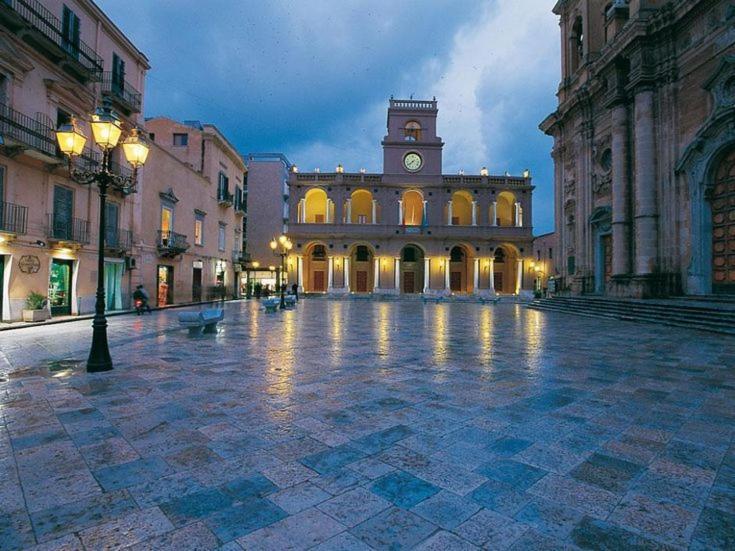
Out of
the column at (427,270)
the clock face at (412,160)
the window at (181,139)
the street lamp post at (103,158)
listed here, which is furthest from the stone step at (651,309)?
the window at (181,139)

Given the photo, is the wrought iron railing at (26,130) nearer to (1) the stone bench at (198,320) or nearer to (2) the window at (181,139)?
(1) the stone bench at (198,320)

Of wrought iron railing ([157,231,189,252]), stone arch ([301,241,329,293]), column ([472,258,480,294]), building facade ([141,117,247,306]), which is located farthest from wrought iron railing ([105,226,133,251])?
column ([472,258,480,294])

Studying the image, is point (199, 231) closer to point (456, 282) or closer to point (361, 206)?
point (361, 206)

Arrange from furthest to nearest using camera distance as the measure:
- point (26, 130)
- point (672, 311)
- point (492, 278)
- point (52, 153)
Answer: point (492, 278) → point (52, 153) → point (26, 130) → point (672, 311)

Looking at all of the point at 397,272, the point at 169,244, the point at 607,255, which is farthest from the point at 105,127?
the point at 397,272

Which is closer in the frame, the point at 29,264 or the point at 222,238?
the point at 29,264

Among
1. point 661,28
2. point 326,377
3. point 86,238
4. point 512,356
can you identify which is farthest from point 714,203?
point 86,238

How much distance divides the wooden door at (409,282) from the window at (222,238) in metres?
19.1

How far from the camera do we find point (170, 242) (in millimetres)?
22203

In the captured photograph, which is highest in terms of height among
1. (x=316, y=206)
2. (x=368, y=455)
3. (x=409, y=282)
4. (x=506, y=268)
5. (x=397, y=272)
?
(x=316, y=206)

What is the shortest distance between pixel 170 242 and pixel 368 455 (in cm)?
2238

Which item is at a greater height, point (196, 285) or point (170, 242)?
point (170, 242)

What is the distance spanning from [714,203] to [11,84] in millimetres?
25023

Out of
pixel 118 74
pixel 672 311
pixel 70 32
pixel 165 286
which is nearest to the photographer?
pixel 672 311
